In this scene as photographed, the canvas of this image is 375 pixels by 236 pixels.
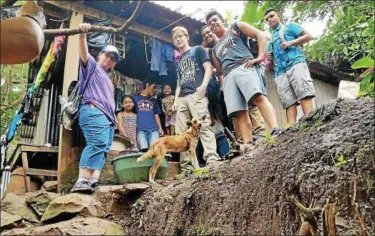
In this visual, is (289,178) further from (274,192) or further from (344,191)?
(344,191)

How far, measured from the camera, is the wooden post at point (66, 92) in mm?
5777

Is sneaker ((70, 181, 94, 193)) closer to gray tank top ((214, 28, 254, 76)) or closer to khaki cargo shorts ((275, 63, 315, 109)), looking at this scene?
gray tank top ((214, 28, 254, 76))

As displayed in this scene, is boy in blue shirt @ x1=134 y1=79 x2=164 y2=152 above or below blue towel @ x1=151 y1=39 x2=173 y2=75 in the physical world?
below

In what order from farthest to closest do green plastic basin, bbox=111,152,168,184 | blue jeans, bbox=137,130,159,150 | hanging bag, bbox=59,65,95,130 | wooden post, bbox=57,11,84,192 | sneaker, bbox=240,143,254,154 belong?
blue jeans, bbox=137,130,159,150 → wooden post, bbox=57,11,84,192 → green plastic basin, bbox=111,152,168,184 → hanging bag, bbox=59,65,95,130 → sneaker, bbox=240,143,254,154

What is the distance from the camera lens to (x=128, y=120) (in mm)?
6930

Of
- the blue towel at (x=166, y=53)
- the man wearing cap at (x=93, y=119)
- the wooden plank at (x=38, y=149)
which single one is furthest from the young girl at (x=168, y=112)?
the man wearing cap at (x=93, y=119)

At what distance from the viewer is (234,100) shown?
4.98 meters

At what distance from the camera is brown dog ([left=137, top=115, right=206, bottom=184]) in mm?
5297

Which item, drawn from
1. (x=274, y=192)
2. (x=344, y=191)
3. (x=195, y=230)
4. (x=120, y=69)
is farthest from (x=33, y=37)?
(x=120, y=69)

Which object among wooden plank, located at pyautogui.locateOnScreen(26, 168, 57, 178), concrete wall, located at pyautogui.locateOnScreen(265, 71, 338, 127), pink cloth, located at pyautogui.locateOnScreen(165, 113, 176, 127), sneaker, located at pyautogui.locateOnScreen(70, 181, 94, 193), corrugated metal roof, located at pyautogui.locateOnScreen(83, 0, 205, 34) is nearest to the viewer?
sneaker, located at pyautogui.locateOnScreen(70, 181, 94, 193)

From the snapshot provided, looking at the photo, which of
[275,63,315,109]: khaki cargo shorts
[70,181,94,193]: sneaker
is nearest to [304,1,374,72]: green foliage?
[275,63,315,109]: khaki cargo shorts

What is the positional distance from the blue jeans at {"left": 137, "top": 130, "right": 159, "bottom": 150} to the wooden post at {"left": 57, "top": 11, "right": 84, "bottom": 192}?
3.75ft

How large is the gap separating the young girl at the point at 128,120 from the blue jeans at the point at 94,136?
1.65 meters

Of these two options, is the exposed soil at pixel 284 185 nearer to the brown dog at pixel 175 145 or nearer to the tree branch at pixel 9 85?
the brown dog at pixel 175 145
